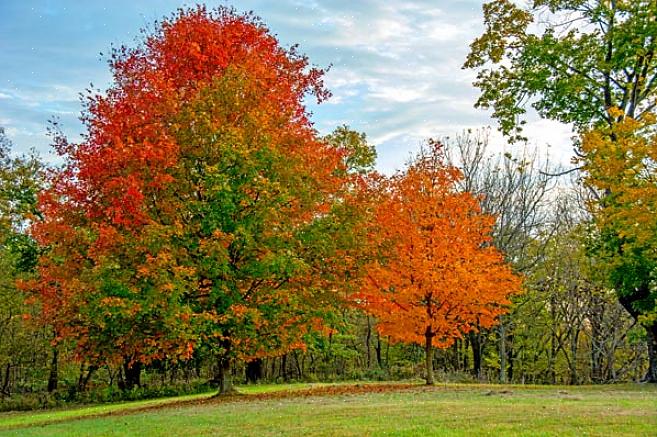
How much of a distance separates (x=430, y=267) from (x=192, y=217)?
8355mm

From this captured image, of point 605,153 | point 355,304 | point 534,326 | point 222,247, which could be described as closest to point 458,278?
point 355,304

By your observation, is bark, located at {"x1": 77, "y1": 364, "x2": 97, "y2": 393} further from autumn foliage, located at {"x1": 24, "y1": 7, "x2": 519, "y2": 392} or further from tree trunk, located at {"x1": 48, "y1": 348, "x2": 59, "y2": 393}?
autumn foliage, located at {"x1": 24, "y1": 7, "x2": 519, "y2": 392}

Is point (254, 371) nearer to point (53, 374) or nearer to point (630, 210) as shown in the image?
point (53, 374)

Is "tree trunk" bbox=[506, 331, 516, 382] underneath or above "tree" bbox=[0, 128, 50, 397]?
underneath

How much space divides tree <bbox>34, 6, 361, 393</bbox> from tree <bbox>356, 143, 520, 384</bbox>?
3320mm

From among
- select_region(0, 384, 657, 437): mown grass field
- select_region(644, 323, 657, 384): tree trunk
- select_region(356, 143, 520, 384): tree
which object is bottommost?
select_region(0, 384, 657, 437): mown grass field

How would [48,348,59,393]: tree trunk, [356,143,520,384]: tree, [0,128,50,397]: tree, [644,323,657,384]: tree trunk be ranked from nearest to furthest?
[356,143,520,384]: tree < [644,323,657,384]: tree trunk < [0,128,50,397]: tree < [48,348,59,393]: tree trunk

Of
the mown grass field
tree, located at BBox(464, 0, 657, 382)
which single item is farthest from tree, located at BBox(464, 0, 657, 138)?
the mown grass field

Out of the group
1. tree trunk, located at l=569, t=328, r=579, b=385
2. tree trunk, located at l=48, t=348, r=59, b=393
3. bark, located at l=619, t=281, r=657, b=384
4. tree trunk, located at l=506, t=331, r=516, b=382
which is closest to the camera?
bark, located at l=619, t=281, r=657, b=384

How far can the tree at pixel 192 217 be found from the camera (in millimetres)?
15961

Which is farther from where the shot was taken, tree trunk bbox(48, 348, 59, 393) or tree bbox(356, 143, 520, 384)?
tree trunk bbox(48, 348, 59, 393)

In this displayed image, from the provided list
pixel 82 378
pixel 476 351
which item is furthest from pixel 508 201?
pixel 82 378

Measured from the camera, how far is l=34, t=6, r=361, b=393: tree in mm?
15961

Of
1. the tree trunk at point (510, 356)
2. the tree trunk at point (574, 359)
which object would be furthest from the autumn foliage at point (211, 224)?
the tree trunk at point (510, 356)
